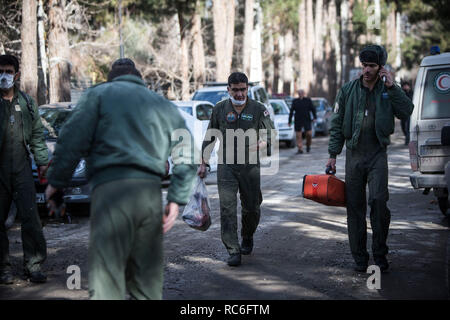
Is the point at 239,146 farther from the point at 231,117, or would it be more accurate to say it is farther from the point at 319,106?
the point at 319,106

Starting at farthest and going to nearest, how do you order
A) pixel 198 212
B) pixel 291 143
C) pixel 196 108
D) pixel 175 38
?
1. pixel 175 38
2. pixel 291 143
3. pixel 196 108
4. pixel 198 212

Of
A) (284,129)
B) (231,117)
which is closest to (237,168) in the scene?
(231,117)

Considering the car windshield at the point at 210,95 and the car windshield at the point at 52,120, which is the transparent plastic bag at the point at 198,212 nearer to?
the car windshield at the point at 52,120

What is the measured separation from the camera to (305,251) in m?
7.91

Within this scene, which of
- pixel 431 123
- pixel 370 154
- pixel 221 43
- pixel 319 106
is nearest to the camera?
pixel 370 154

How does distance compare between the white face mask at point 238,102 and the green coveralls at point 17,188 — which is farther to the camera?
the white face mask at point 238,102

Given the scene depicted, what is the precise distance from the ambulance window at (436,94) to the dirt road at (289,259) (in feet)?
5.04

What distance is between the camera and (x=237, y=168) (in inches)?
294

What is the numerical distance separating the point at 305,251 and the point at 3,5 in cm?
1979

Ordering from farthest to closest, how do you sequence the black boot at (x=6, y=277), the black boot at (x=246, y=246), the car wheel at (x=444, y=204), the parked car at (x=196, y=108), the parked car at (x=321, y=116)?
the parked car at (x=321, y=116) < the parked car at (x=196, y=108) < the car wheel at (x=444, y=204) < the black boot at (x=246, y=246) < the black boot at (x=6, y=277)

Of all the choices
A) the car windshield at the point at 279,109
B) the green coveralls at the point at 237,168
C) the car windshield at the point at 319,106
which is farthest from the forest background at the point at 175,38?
the green coveralls at the point at 237,168

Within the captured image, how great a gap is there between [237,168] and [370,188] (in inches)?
57.7

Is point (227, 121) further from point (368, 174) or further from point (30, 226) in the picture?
point (30, 226)

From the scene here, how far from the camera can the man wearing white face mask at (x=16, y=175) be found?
6633 mm
